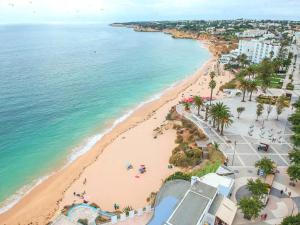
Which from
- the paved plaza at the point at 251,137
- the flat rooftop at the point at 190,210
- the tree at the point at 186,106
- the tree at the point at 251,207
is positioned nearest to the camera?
the flat rooftop at the point at 190,210

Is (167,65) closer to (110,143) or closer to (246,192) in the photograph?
(110,143)

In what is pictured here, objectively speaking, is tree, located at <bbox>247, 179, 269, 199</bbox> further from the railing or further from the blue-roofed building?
the railing

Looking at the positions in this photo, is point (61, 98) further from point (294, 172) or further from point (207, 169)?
point (294, 172)

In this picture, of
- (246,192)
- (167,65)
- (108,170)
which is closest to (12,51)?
(167,65)

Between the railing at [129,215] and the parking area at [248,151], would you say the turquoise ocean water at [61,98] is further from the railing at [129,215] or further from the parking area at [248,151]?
the parking area at [248,151]

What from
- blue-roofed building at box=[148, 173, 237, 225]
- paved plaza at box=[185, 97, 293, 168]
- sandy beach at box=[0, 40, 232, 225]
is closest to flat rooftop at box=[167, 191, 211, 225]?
blue-roofed building at box=[148, 173, 237, 225]

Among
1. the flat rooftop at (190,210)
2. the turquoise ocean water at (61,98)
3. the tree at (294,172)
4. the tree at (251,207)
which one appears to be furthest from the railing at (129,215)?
the turquoise ocean water at (61,98)

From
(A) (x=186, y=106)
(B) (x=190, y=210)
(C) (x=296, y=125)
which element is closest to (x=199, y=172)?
(B) (x=190, y=210)
